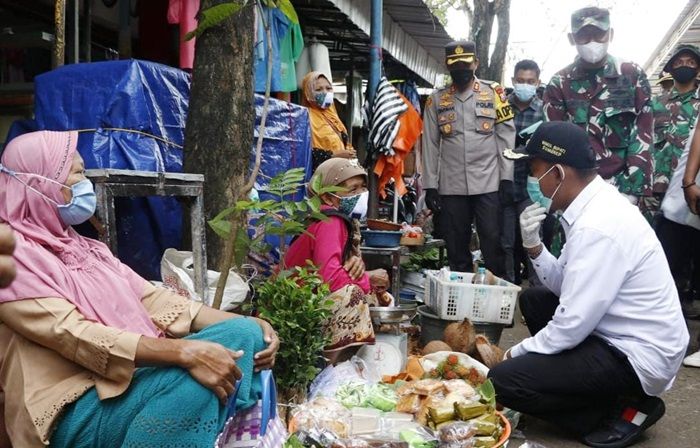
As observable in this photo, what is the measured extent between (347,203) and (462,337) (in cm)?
115

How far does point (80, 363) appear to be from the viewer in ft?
6.75

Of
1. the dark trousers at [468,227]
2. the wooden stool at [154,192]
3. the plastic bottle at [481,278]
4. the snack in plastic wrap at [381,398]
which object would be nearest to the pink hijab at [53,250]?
the wooden stool at [154,192]

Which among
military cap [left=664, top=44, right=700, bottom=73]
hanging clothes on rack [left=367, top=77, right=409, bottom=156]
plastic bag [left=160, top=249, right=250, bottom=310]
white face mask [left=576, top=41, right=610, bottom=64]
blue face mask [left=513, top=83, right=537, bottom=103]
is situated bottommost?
plastic bag [left=160, top=249, right=250, bottom=310]

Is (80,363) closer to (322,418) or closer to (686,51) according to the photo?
(322,418)

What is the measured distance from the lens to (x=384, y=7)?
8477mm

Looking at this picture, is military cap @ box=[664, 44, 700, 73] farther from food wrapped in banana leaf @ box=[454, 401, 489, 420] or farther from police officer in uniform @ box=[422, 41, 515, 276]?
food wrapped in banana leaf @ box=[454, 401, 489, 420]

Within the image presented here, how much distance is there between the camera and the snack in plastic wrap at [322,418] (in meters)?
2.94

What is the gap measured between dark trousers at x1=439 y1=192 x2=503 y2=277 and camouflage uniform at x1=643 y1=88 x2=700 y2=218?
1.44 metres

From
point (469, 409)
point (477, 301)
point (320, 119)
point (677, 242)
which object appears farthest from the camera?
point (320, 119)

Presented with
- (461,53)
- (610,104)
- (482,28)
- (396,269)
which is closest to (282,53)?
(461,53)

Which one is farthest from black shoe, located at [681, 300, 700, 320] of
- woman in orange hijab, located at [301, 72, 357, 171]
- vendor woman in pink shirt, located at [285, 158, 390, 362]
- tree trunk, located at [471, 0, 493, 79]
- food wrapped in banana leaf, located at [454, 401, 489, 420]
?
tree trunk, located at [471, 0, 493, 79]

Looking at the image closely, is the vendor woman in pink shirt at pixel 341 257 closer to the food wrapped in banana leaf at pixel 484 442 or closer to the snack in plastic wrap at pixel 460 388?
the snack in plastic wrap at pixel 460 388

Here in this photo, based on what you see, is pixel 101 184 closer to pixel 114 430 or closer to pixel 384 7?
pixel 114 430

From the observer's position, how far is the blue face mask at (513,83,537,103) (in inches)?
274
